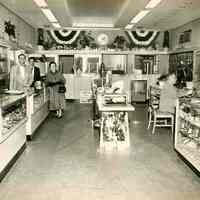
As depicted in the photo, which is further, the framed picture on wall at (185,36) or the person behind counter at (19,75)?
the framed picture on wall at (185,36)

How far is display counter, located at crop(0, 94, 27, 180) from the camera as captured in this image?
4223mm

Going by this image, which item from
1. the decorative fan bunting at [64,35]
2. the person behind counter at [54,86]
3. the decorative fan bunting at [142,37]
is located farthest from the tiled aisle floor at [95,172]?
the decorative fan bunting at [142,37]

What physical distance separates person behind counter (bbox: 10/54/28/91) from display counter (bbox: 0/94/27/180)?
98 cm

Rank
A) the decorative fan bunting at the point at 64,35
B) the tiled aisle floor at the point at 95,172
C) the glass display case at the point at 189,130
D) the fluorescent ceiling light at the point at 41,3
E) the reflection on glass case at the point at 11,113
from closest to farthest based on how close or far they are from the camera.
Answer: the tiled aisle floor at the point at 95,172 → the reflection on glass case at the point at 11,113 → the glass display case at the point at 189,130 → the fluorescent ceiling light at the point at 41,3 → the decorative fan bunting at the point at 64,35

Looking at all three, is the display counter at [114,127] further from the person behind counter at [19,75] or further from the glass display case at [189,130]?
the person behind counter at [19,75]

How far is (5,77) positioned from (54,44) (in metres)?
5.97

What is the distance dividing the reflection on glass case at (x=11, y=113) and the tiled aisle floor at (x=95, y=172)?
656 millimetres

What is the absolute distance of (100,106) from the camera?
5.79 m

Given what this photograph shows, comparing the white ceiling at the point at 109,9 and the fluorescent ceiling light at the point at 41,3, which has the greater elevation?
the white ceiling at the point at 109,9

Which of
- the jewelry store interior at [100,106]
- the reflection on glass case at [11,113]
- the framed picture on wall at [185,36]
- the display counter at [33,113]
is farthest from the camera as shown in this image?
the framed picture on wall at [185,36]

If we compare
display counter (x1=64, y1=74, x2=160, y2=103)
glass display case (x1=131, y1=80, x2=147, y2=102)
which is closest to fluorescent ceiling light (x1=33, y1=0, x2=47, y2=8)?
display counter (x1=64, y1=74, x2=160, y2=103)

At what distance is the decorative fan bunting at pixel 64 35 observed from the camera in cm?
1337

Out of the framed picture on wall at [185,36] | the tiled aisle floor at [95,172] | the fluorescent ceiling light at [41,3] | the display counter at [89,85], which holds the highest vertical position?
the fluorescent ceiling light at [41,3]

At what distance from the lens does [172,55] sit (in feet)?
42.6
